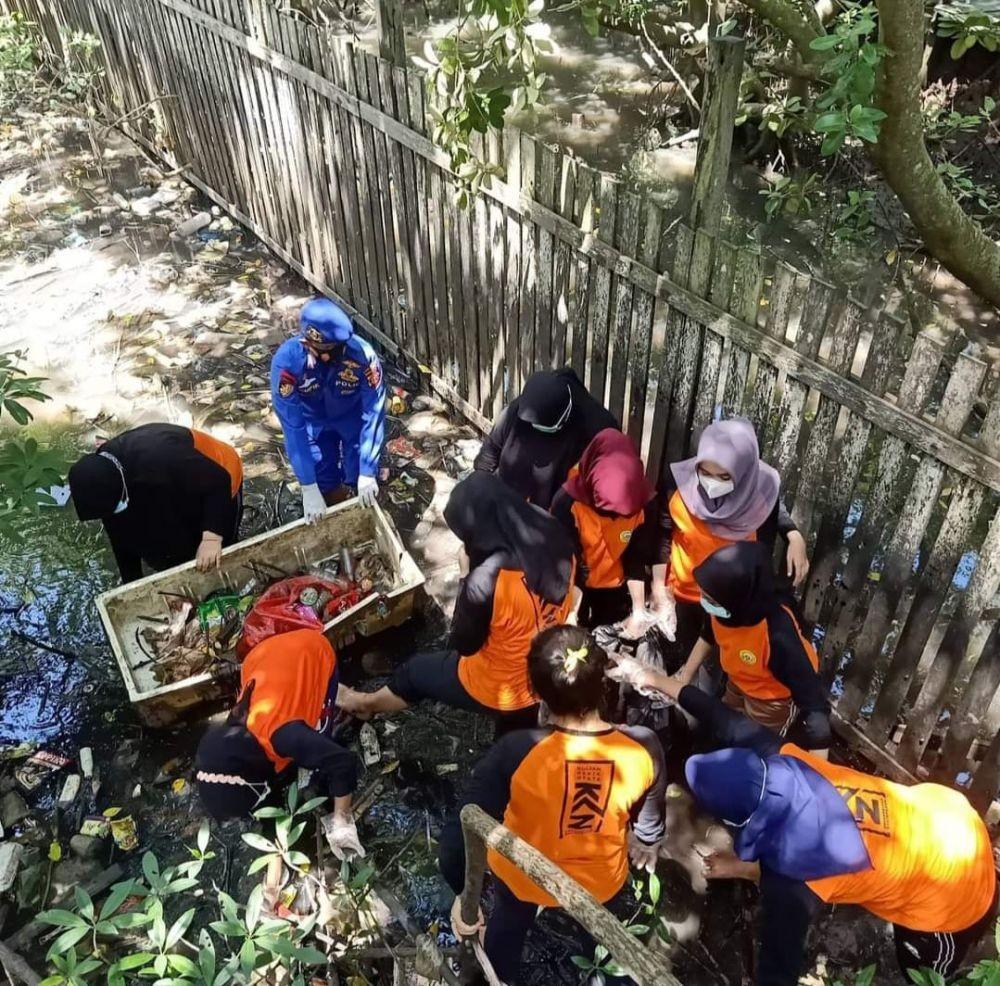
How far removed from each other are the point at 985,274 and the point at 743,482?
5.30 ft

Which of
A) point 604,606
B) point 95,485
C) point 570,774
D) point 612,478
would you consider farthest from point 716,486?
point 95,485

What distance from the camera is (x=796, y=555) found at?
3645 mm

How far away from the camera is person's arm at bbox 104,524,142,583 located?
13.5 ft

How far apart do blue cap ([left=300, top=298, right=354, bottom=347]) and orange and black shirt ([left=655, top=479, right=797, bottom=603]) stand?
180cm

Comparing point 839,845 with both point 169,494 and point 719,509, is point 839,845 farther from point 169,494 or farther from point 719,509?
point 169,494

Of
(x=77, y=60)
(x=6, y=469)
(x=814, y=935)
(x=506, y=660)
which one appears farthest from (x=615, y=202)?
(x=77, y=60)

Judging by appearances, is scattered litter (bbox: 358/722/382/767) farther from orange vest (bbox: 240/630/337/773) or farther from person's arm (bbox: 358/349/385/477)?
person's arm (bbox: 358/349/385/477)

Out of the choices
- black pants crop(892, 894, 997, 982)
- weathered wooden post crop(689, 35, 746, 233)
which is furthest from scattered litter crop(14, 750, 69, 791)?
weathered wooden post crop(689, 35, 746, 233)

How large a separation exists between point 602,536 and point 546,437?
22.1 inches

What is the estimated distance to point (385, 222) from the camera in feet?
18.9

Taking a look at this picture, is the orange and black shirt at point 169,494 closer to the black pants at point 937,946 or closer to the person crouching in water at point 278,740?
the person crouching in water at point 278,740

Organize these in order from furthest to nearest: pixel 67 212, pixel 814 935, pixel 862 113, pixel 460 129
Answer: pixel 67 212 < pixel 460 129 < pixel 814 935 < pixel 862 113

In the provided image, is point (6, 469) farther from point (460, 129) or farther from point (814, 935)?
point (814, 935)

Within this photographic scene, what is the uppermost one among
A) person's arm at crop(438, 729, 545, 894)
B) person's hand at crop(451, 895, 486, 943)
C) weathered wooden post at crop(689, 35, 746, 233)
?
weathered wooden post at crop(689, 35, 746, 233)
